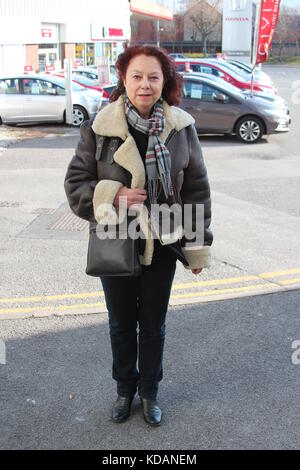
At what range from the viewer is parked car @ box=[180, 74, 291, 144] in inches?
573

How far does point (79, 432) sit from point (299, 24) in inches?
3265

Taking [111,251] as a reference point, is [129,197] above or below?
above

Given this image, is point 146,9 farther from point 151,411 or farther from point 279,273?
point 151,411

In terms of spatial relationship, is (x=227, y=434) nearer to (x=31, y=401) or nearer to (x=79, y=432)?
(x=79, y=432)

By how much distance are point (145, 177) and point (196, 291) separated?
254 cm

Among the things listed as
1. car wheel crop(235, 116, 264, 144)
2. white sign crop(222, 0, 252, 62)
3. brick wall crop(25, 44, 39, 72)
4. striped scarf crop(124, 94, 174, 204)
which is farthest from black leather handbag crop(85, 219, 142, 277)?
white sign crop(222, 0, 252, 62)

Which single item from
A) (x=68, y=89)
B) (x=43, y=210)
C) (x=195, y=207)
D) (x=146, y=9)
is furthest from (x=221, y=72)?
(x=146, y=9)

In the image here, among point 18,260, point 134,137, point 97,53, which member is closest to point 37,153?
point 18,260

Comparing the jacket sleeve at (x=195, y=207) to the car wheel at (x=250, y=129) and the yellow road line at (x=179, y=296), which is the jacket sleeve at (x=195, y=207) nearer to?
the yellow road line at (x=179, y=296)

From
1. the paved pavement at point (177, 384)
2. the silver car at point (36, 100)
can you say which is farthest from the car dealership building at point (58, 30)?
the paved pavement at point (177, 384)

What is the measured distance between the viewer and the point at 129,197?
2.96m

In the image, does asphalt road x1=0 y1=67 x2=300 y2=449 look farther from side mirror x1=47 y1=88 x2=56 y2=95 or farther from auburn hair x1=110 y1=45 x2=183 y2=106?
side mirror x1=47 y1=88 x2=56 y2=95

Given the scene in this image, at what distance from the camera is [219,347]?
170 inches

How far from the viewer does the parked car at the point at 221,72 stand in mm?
22584
